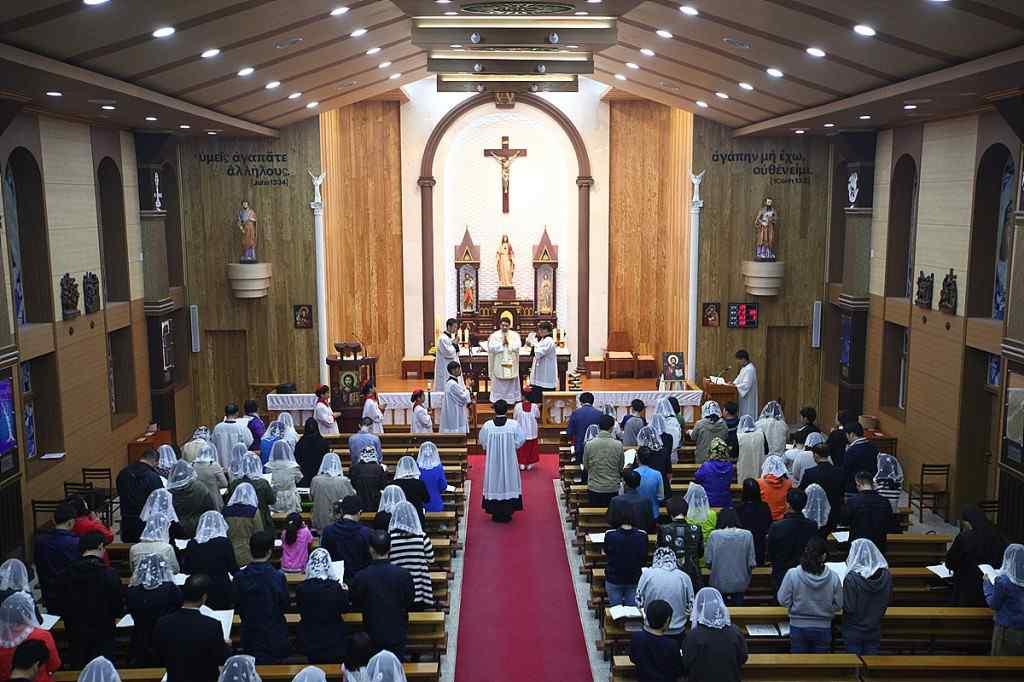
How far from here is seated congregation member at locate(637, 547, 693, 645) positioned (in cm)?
798

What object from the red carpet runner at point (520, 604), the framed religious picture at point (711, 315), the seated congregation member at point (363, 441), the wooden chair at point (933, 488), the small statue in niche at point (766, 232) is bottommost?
the red carpet runner at point (520, 604)

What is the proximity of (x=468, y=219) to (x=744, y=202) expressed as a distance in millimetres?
6758

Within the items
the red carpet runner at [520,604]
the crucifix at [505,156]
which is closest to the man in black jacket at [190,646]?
the red carpet runner at [520,604]

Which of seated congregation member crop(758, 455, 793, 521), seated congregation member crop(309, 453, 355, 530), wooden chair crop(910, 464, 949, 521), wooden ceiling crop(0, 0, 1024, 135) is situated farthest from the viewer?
wooden chair crop(910, 464, 949, 521)

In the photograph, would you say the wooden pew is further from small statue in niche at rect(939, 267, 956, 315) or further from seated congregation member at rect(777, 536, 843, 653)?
small statue in niche at rect(939, 267, 956, 315)

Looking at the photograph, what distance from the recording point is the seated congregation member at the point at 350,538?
925cm

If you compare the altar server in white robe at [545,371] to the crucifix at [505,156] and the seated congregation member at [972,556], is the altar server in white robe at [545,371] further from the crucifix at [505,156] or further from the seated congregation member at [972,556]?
the seated congregation member at [972,556]

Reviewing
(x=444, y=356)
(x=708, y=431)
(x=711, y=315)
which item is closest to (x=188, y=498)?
(x=708, y=431)

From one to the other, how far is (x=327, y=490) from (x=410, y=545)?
6.62 feet

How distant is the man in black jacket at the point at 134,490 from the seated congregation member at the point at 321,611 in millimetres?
3986

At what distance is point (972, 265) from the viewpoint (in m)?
13.8

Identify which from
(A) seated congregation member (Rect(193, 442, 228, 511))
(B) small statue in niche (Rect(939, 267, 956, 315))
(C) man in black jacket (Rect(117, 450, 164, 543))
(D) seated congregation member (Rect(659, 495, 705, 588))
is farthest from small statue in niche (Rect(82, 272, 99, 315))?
(B) small statue in niche (Rect(939, 267, 956, 315))

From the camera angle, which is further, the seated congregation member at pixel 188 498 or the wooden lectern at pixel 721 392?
the wooden lectern at pixel 721 392

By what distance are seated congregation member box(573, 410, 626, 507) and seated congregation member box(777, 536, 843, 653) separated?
4.11 meters
